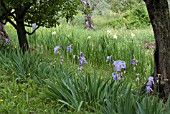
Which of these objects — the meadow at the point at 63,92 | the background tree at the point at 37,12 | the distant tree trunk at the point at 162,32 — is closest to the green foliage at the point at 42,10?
the background tree at the point at 37,12

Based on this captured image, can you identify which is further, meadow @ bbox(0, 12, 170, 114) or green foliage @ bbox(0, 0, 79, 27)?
green foliage @ bbox(0, 0, 79, 27)

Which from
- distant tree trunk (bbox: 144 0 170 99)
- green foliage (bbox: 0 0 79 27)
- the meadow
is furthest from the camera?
green foliage (bbox: 0 0 79 27)

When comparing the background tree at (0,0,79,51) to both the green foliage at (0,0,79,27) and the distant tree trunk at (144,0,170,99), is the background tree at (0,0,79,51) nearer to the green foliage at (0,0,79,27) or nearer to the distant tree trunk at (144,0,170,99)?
the green foliage at (0,0,79,27)

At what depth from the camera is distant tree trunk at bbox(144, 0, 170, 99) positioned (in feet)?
11.6

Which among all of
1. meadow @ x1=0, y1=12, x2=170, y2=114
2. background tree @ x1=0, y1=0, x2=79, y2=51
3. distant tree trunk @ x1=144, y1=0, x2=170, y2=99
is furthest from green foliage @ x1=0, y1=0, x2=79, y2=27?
distant tree trunk @ x1=144, y1=0, x2=170, y2=99

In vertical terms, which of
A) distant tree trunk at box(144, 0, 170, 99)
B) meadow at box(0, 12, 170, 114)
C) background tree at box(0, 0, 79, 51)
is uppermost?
background tree at box(0, 0, 79, 51)

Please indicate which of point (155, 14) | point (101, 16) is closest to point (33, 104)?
point (155, 14)

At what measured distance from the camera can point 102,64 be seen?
5777mm

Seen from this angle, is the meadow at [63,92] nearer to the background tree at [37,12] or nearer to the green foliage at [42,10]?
the background tree at [37,12]

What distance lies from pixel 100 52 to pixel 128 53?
63 centimetres

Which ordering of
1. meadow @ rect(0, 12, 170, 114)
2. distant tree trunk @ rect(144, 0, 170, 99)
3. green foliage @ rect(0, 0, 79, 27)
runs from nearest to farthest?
meadow @ rect(0, 12, 170, 114)
distant tree trunk @ rect(144, 0, 170, 99)
green foliage @ rect(0, 0, 79, 27)

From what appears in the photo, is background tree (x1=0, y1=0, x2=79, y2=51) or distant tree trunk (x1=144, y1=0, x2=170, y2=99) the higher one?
background tree (x1=0, y1=0, x2=79, y2=51)

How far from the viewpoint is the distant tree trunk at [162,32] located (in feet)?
11.6

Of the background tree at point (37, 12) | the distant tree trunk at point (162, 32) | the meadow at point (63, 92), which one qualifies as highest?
the background tree at point (37, 12)
